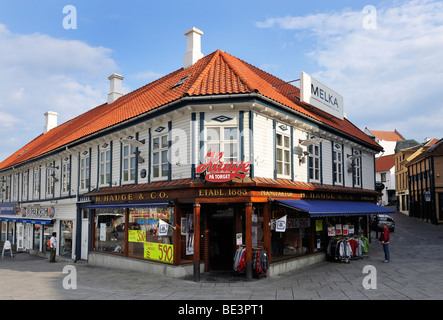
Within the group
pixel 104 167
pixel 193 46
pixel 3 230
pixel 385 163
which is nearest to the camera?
pixel 104 167

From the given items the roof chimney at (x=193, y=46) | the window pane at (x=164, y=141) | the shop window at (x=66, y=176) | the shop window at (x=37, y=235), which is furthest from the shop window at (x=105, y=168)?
the shop window at (x=37, y=235)

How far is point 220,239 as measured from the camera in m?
15.7

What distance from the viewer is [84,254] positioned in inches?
779

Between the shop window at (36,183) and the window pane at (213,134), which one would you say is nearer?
the window pane at (213,134)

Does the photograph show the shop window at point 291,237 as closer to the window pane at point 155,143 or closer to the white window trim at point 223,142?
the white window trim at point 223,142

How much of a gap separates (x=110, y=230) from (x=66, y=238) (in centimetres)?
564

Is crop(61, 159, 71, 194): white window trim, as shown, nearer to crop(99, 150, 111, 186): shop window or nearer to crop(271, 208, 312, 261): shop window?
crop(99, 150, 111, 186): shop window

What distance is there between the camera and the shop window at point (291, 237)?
14459 millimetres

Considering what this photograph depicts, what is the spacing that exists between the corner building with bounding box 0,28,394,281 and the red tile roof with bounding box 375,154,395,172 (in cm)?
4853

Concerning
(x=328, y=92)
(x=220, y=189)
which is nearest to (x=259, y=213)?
(x=220, y=189)

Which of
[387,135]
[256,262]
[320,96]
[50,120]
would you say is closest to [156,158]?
[256,262]

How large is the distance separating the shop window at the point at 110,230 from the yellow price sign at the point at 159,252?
81.9 inches

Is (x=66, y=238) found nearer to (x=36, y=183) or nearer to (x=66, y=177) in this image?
(x=66, y=177)

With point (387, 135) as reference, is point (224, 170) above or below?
below
